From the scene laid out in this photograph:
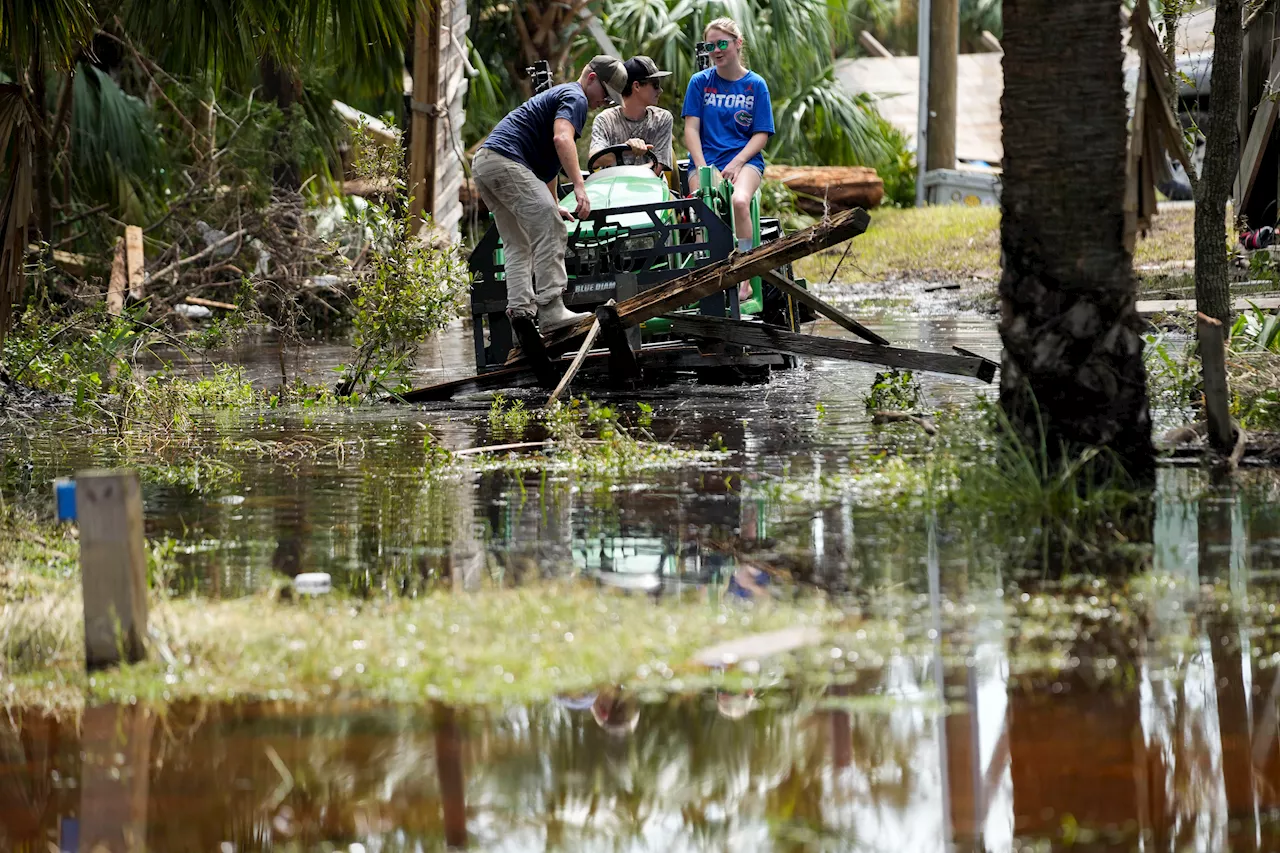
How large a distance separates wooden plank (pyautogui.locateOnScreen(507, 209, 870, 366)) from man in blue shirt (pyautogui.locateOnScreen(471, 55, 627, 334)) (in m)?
0.33

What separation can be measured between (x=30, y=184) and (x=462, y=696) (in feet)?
15.9

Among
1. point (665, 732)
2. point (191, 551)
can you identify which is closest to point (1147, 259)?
point (191, 551)

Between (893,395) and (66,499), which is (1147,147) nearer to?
(893,395)

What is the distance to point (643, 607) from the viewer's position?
5.06 meters

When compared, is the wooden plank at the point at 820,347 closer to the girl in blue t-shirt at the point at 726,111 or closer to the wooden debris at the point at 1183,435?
the wooden debris at the point at 1183,435

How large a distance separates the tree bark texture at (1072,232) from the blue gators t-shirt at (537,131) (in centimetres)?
427

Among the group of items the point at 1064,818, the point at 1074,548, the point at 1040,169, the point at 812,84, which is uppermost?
the point at 812,84

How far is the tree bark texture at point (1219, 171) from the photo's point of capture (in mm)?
8555

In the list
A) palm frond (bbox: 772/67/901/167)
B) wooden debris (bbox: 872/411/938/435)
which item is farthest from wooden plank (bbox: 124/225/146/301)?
palm frond (bbox: 772/67/901/167)

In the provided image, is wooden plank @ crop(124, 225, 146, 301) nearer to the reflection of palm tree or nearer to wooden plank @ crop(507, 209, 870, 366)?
wooden plank @ crop(507, 209, 870, 366)

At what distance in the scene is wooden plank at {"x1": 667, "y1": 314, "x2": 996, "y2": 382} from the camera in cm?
905

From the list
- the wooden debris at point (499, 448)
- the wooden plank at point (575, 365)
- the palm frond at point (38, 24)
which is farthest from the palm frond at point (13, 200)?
the wooden plank at point (575, 365)

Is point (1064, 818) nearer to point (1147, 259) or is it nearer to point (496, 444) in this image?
point (496, 444)

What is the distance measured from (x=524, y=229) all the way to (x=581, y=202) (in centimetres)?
46
